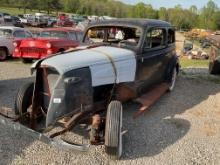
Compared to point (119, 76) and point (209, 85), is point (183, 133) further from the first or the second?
point (209, 85)

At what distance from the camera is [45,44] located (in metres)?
13.3

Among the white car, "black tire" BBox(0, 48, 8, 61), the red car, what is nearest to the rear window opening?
the red car

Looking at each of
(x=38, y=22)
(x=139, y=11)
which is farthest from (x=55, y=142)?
(x=139, y=11)

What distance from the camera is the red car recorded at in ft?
43.8

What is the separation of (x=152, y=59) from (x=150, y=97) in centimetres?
83

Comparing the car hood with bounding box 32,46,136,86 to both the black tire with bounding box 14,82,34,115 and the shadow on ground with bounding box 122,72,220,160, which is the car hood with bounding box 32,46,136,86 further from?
the shadow on ground with bounding box 122,72,220,160

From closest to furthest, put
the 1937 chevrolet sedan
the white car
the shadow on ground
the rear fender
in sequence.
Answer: the 1937 chevrolet sedan
the shadow on ground
the rear fender
the white car

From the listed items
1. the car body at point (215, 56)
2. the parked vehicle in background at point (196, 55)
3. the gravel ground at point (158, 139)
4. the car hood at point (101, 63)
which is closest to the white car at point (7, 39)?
the gravel ground at point (158, 139)

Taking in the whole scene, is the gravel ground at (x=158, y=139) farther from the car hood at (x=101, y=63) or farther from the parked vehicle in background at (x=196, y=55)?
the parked vehicle in background at (x=196, y=55)

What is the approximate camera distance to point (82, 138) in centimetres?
614

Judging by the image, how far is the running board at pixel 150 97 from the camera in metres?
7.15

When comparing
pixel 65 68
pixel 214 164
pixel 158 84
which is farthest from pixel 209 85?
pixel 65 68

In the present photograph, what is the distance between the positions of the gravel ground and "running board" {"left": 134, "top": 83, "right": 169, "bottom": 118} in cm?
24

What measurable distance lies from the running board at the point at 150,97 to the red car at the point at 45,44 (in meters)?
5.57
